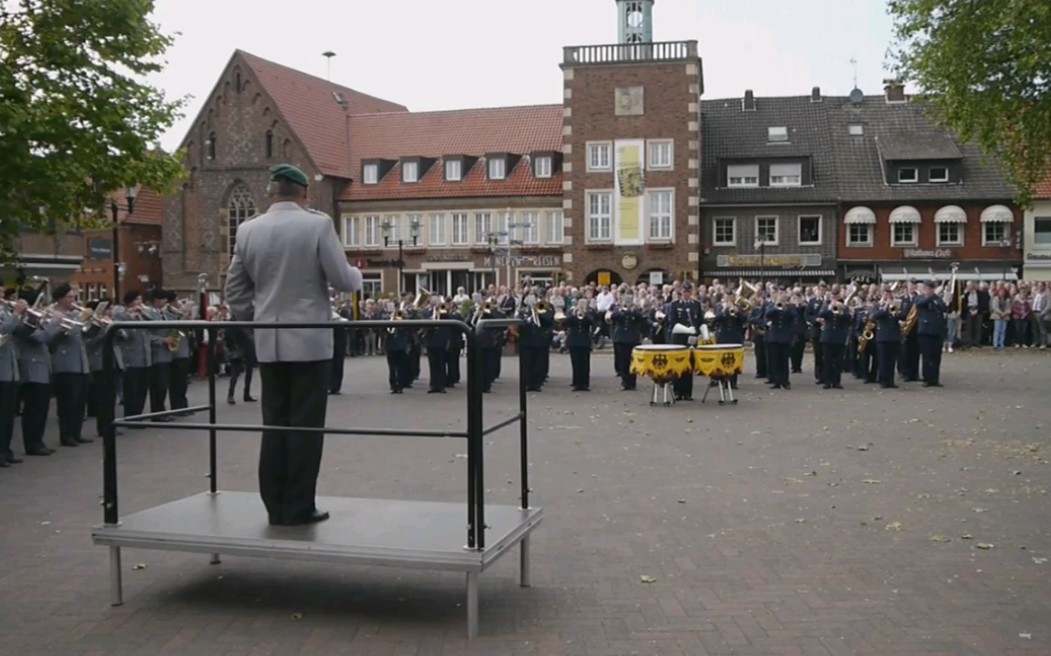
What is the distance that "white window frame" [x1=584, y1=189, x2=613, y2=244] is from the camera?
5444 centimetres

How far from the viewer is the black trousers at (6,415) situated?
1234cm

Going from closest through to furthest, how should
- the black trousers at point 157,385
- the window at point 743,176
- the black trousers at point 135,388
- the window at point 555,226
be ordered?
the black trousers at point 135,388 < the black trousers at point 157,385 < the window at point 743,176 < the window at point 555,226

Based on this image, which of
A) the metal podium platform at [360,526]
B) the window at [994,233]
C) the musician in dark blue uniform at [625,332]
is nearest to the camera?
the metal podium platform at [360,526]

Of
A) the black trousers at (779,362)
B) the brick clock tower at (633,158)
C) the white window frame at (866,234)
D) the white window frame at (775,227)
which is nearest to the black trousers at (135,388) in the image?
the black trousers at (779,362)

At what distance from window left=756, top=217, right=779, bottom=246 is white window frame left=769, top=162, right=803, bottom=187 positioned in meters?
2.12

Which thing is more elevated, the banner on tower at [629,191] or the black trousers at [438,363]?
the banner on tower at [629,191]

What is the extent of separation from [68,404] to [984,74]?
20.6m

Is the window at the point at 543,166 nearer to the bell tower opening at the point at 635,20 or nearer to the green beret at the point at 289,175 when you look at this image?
the bell tower opening at the point at 635,20

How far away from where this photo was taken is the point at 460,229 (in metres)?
59.3

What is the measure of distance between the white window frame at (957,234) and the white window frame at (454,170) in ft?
82.8

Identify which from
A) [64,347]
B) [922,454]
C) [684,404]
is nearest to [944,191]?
[684,404]

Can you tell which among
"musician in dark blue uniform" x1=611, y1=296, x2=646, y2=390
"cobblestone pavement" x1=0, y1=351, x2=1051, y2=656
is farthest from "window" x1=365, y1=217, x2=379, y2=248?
"cobblestone pavement" x1=0, y1=351, x2=1051, y2=656

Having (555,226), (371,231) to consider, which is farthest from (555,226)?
(371,231)

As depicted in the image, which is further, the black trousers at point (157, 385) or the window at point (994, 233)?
the window at point (994, 233)
